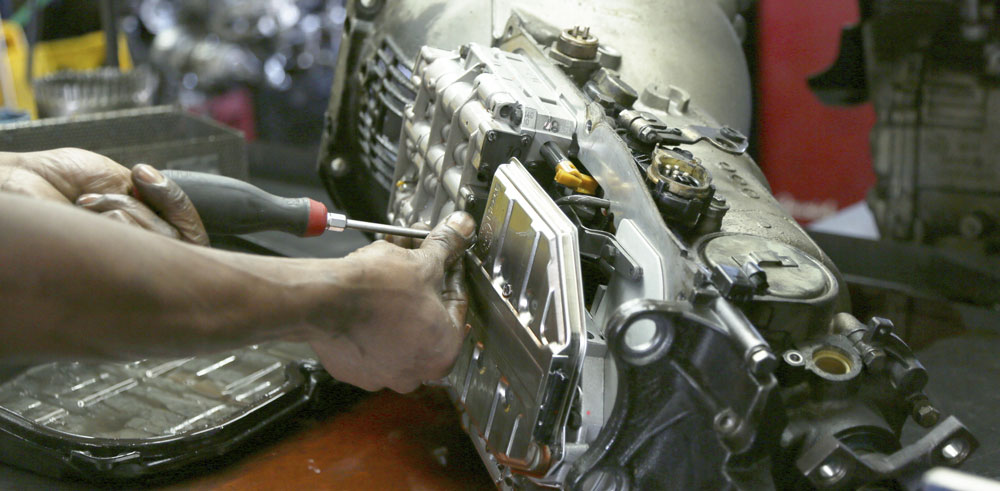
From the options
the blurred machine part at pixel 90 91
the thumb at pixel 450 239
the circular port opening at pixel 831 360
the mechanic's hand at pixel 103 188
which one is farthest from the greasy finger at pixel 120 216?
the blurred machine part at pixel 90 91

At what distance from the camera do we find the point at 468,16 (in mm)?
1534

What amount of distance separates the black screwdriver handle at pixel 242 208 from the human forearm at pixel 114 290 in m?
0.26

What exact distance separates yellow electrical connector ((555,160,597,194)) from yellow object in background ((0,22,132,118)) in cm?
292

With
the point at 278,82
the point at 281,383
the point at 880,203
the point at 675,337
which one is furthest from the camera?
the point at 278,82

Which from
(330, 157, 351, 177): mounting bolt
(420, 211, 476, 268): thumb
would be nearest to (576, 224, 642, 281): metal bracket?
(420, 211, 476, 268): thumb

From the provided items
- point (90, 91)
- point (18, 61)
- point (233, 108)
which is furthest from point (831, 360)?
point (18, 61)

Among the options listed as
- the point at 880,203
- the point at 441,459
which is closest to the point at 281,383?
the point at 441,459

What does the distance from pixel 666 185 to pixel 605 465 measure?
307mm

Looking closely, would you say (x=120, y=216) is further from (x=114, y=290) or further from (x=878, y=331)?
(x=878, y=331)

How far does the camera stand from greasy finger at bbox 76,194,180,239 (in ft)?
3.13

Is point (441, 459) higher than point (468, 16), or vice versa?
point (468, 16)

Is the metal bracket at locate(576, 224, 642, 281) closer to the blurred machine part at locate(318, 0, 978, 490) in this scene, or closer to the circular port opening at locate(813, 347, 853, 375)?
the blurred machine part at locate(318, 0, 978, 490)

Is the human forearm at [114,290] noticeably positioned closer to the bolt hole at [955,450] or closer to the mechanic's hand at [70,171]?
the mechanic's hand at [70,171]

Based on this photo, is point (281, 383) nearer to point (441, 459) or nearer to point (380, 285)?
point (441, 459)
